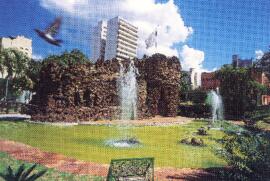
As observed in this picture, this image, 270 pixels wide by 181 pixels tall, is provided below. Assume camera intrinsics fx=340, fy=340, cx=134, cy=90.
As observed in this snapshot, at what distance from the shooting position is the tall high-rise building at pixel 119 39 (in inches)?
3374

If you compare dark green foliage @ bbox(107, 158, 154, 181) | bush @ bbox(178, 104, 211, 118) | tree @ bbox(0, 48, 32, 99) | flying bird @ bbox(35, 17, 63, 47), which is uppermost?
tree @ bbox(0, 48, 32, 99)

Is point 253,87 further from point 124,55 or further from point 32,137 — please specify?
point 124,55

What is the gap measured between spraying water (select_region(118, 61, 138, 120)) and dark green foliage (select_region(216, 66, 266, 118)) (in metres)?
10.4

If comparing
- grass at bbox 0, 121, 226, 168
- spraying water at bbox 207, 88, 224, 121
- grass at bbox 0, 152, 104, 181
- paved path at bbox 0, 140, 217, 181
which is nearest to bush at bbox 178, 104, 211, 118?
spraying water at bbox 207, 88, 224, 121

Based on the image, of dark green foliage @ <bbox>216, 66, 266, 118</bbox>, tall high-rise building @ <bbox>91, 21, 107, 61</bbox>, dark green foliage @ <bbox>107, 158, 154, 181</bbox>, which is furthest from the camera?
tall high-rise building @ <bbox>91, 21, 107, 61</bbox>

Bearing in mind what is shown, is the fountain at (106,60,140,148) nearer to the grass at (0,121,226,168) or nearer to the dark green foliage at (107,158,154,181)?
the grass at (0,121,226,168)

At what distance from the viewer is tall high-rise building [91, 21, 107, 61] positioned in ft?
283

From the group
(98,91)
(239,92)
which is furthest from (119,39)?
(98,91)

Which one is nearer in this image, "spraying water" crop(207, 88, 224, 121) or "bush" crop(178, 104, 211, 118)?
"spraying water" crop(207, 88, 224, 121)

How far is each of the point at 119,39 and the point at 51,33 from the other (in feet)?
258

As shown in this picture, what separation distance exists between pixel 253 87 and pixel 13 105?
21.1 metres

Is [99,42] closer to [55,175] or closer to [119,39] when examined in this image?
[119,39]

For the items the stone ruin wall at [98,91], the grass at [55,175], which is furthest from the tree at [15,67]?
the grass at [55,175]

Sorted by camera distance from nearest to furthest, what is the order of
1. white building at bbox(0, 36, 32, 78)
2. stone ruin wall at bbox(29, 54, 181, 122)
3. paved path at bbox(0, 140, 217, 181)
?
paved path at bbox(0, 140, 217, 181) → stone ruin wall at bbox(29, 54, 181, 122) → white building at bbox(0, 36, 32, 78)
